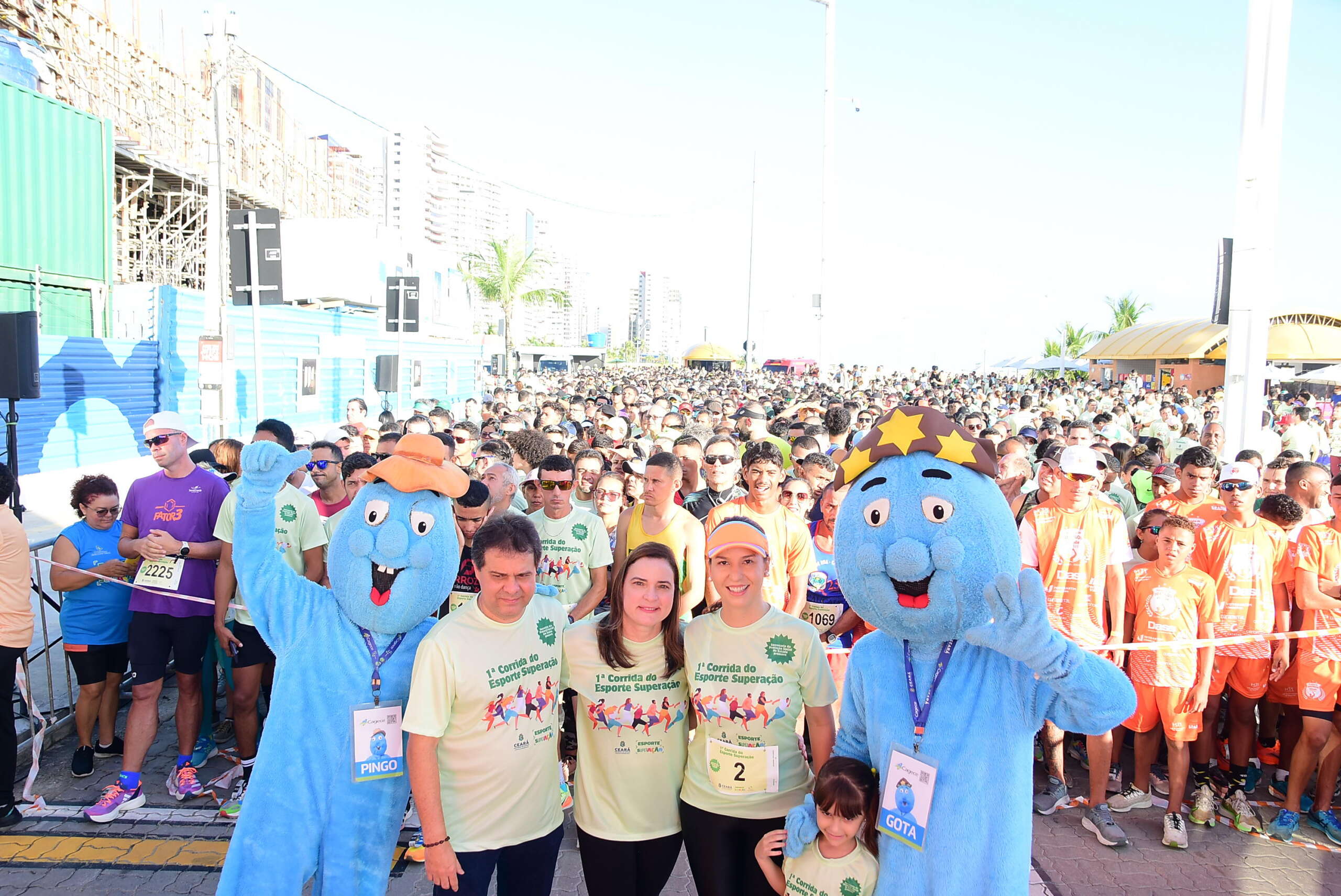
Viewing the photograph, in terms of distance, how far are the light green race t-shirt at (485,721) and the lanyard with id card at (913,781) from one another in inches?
46.4

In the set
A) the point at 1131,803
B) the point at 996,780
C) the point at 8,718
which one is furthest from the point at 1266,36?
the point at 8,718

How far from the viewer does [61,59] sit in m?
20.6

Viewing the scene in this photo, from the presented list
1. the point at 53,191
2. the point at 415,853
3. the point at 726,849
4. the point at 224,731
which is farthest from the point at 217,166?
the point at 726,849

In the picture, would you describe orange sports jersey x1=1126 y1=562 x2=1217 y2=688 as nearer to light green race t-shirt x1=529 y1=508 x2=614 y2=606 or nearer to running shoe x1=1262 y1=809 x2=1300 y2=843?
running shoe x1=1262 y1=809 x2=1300 y2=843

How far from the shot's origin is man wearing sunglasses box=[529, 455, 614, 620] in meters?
4.96

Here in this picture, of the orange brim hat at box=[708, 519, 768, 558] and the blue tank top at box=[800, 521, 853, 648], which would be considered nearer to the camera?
the orange brim hat at box=[708, 519, 768, 558]

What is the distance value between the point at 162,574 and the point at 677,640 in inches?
130

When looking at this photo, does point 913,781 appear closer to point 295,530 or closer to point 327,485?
point 295,530

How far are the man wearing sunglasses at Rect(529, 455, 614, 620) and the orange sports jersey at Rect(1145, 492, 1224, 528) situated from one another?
3.43 meters

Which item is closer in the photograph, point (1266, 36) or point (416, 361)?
point (1266, 36)

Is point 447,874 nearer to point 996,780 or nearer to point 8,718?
point 996,780

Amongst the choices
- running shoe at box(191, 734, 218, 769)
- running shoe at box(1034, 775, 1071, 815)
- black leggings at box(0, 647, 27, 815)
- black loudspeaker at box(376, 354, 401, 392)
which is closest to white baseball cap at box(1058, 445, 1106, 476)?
running shoe at box(1034, 775, 1071, 815)

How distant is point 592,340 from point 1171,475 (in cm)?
11600

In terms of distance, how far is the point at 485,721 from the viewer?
2902 mm
